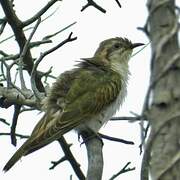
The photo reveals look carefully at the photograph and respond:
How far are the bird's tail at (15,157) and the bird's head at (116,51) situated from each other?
223 cm

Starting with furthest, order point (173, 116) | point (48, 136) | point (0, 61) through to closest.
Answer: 1. point (48, 136)
2. point (0, 61)
3. point (173, 116)

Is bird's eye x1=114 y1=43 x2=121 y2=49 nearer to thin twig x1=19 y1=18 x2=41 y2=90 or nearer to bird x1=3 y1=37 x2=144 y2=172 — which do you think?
bird x1=3 y1=37 x2=144 y2=172

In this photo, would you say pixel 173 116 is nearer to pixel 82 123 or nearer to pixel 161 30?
pixel 161 30

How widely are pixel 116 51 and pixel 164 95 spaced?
18.2 ft

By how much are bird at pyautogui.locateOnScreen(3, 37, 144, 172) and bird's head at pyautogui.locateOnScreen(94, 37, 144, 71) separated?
1.16ft

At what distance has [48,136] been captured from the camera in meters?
4.61

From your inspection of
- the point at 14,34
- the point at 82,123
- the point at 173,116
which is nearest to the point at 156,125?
the point at 173,116

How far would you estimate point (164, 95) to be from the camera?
1.09 meters

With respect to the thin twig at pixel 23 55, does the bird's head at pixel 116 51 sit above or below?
above

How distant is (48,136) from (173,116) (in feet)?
11.8

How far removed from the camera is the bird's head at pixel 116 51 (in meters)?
6.39

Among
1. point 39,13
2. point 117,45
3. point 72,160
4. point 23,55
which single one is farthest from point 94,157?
point 117,45

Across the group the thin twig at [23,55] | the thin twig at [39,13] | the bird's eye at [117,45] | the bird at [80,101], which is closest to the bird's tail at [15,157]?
the bird at [80,101]

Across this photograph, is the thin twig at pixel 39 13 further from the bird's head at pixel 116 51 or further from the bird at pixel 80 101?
the bird's head at pixel 116 51
